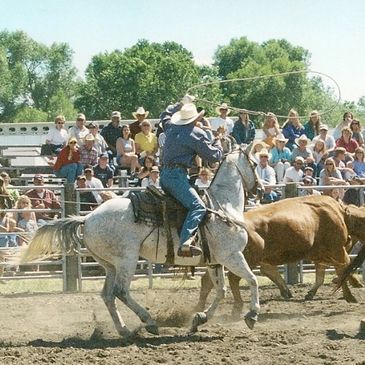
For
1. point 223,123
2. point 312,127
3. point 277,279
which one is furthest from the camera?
point 312,127

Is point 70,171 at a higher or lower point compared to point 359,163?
lower

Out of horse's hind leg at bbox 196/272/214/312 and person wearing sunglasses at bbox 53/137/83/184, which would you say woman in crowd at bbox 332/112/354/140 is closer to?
person wearing sunglasses at bbox 53/137/83/184

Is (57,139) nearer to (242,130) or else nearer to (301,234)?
(242,130)

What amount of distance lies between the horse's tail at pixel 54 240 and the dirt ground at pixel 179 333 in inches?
33.4

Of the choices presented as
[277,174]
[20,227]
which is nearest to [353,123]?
[277,174]

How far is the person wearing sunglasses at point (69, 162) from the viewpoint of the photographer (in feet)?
50.3

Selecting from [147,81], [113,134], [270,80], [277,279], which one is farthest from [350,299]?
[270,80]

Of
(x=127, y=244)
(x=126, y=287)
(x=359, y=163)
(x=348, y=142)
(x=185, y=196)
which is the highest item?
(x=348, y=142)

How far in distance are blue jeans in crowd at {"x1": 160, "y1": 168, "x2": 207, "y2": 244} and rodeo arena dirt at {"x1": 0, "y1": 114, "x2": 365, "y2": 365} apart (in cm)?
83

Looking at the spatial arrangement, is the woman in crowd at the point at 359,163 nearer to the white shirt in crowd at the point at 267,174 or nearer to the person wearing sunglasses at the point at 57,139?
the white shirt in crowd at the point at 267,174

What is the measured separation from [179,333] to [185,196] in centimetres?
139

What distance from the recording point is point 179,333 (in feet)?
32.4

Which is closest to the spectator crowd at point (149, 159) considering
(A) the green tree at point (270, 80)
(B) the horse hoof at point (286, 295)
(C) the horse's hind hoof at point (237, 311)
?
(B) the horse hoof at point (286, 295)

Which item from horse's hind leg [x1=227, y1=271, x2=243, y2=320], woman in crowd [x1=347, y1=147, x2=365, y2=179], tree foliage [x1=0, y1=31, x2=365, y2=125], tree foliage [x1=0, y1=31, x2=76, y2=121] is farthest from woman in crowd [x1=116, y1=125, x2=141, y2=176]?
tree foliage [x1=0, y1=31, x2=76, y2=121]
